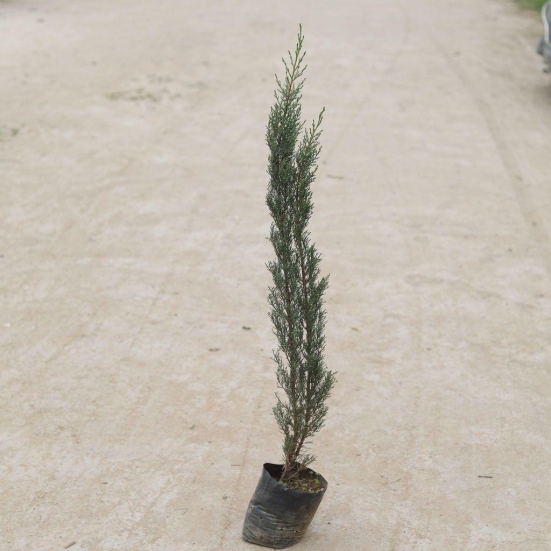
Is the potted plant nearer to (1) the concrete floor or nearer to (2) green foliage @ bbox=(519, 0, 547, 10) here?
(1) the concrete floor

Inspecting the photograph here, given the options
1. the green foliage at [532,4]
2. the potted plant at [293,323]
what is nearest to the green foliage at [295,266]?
the potted plant at [293,323]

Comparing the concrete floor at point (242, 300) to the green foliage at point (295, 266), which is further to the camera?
the concrete floor at point (242, 300)

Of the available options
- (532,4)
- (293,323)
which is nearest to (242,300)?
(293,323)

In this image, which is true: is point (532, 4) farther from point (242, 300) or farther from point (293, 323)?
point (293, 323)

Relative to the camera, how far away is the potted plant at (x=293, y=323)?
13.8 ft

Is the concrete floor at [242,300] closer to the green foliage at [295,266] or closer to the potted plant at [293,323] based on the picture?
the potted plant at [293,323]

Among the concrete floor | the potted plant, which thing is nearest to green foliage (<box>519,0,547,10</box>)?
the concrete floor

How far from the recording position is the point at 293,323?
14.7ft

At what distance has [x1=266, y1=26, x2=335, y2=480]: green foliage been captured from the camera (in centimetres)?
419

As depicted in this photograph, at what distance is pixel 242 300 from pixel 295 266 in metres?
3.08

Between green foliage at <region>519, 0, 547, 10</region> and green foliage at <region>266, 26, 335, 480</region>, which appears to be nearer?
green foliage at <region>266, 26, 335, 480</region>

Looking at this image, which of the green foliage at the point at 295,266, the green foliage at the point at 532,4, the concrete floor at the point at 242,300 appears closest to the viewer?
the green foliage at the point at 295,266

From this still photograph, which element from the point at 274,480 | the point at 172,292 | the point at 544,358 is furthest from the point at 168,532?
the point at 544,358

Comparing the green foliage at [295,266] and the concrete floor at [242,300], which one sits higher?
the green foliage at [295,266]
